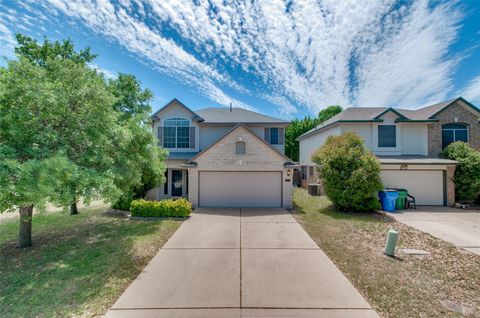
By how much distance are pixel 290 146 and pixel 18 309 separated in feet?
98.3

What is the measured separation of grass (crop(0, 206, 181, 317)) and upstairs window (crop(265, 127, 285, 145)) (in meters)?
9.35

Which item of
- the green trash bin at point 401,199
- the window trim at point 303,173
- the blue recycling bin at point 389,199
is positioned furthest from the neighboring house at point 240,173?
the window trim at point 303,173

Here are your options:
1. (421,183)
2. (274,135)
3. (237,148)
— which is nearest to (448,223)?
(421,183)

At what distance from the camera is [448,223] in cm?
952

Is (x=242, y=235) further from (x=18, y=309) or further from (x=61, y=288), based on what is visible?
(x=18, y=309)

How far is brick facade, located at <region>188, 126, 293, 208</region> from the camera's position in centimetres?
1236

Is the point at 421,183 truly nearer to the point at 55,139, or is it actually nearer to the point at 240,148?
the point at 240,148

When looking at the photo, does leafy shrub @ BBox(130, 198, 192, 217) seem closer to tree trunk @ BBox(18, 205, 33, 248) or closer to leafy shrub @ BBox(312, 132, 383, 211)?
tree trunk @ BBox(18, 205, 33, 248)

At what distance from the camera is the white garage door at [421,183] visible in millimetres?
13016

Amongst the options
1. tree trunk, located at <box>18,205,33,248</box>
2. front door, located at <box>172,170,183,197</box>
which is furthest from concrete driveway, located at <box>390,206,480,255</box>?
tree trunk, located at <box>18,205,33,248</box>

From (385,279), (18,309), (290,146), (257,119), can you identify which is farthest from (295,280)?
(290,146)

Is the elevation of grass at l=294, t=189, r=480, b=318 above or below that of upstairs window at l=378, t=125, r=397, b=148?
below

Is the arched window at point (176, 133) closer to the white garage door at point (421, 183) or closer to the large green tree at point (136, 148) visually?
the large green tree at point (136, 148)

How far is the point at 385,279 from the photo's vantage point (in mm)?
4965
